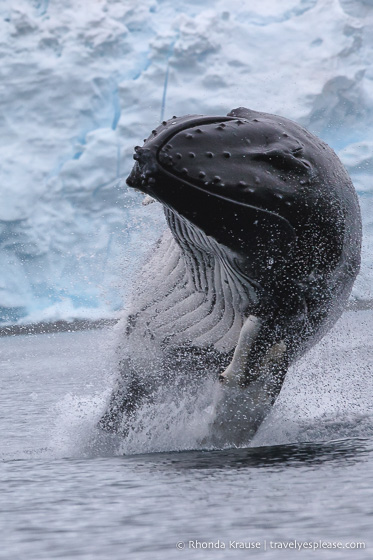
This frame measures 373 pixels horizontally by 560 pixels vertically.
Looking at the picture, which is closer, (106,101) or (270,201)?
(270,201)

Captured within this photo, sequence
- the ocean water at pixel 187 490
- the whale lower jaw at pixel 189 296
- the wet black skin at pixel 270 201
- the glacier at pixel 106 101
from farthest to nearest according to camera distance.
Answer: the glacier at pixel 106 101
the whale lower jaw at pixel 189 296
the wet black skin at pixel 270 201
the ocean water at pixel 187 490

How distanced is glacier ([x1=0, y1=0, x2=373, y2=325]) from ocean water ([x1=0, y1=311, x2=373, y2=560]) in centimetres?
2890

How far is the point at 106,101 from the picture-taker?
3775 cm

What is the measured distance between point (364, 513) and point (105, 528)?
3.11 feet

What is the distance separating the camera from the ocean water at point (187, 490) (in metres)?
2.79

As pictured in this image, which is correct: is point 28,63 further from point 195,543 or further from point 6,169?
point 195,543

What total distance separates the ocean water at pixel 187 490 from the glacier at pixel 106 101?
2890 centimetres

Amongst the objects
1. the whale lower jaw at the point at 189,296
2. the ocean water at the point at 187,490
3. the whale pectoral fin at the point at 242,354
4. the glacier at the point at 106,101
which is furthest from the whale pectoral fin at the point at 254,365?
the glacier at the point at 106,101

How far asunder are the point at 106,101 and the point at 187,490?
35.3 m

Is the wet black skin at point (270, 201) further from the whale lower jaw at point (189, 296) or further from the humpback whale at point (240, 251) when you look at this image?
the whale lower jaw at point (189, 296)

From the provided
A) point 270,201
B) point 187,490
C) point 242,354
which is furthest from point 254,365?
point 187,490

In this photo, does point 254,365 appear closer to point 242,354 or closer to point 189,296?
point 242,354

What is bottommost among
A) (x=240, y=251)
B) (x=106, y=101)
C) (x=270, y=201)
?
(x=106, y=101)

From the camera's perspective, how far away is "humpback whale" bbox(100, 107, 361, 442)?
4.49 m
